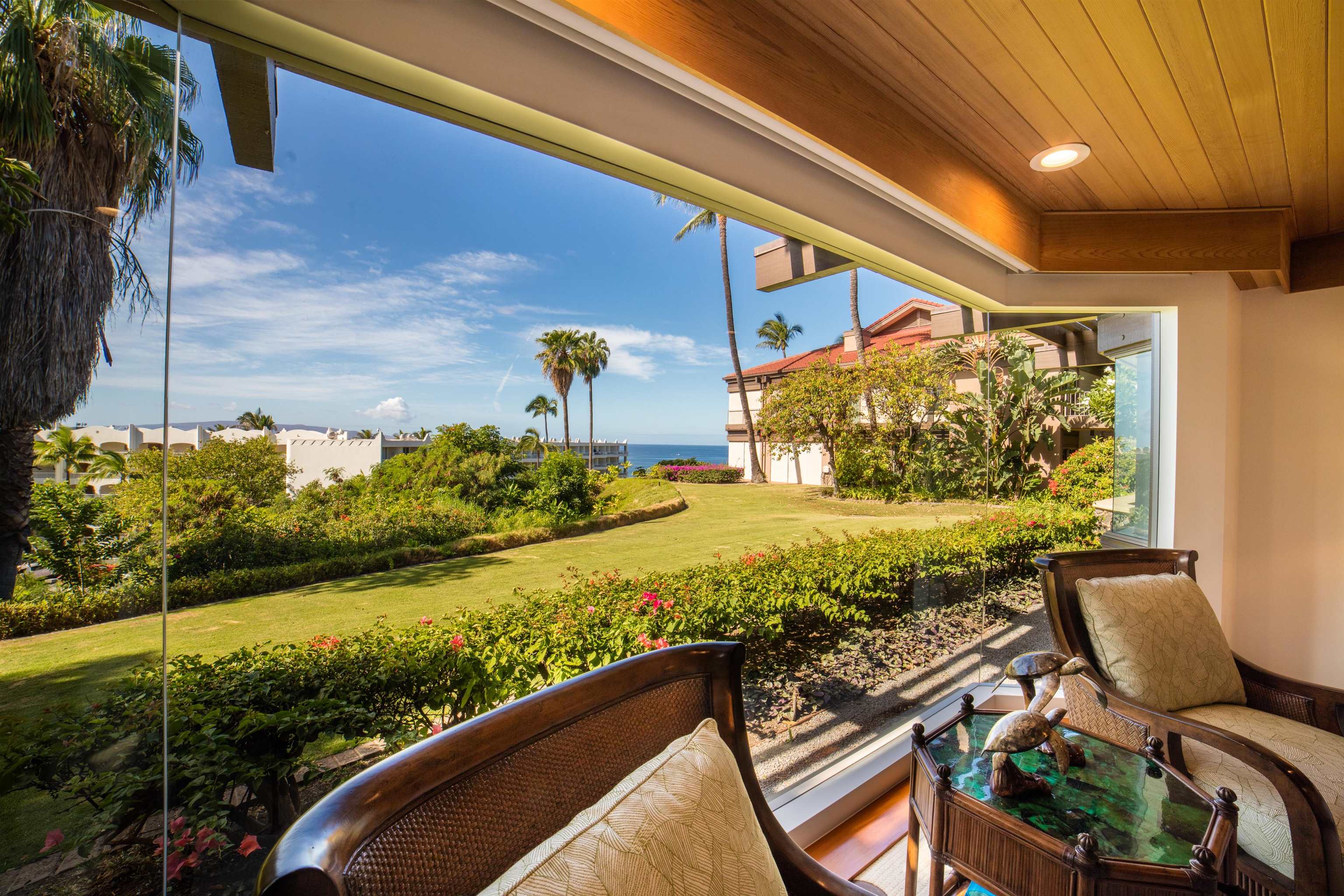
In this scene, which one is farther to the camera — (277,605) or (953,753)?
(953,753)

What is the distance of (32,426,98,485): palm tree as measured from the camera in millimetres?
938

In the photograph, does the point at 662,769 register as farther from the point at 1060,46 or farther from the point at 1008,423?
the point at 1008,423

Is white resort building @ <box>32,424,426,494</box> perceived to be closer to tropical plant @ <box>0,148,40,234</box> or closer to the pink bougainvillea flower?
tropical plant @ <box>0,148,40,234</box>

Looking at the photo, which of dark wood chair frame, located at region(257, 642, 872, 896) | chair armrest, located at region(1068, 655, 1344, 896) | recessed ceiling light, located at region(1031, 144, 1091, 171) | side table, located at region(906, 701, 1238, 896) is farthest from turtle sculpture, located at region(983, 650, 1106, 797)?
recessed ceiling light, located at region(1031, 144, 1091, 171)

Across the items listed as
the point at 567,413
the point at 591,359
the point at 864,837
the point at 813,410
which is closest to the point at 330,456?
the point at 567,413

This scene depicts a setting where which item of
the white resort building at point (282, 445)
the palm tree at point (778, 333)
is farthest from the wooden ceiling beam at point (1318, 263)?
the white resort building at point (282, 445)

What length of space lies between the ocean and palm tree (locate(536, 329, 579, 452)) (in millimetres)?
287

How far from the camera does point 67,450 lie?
95 centimetres

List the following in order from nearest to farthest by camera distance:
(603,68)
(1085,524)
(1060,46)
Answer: (603,68) → (1060,46) → (1085,524)

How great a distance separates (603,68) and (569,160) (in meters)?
0.23

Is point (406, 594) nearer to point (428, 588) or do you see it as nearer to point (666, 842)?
point (428, 588)

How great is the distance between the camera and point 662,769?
32.7 inches

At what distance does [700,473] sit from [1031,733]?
1156mm

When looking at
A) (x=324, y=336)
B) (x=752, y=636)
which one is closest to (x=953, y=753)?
(x=752, y=636)
